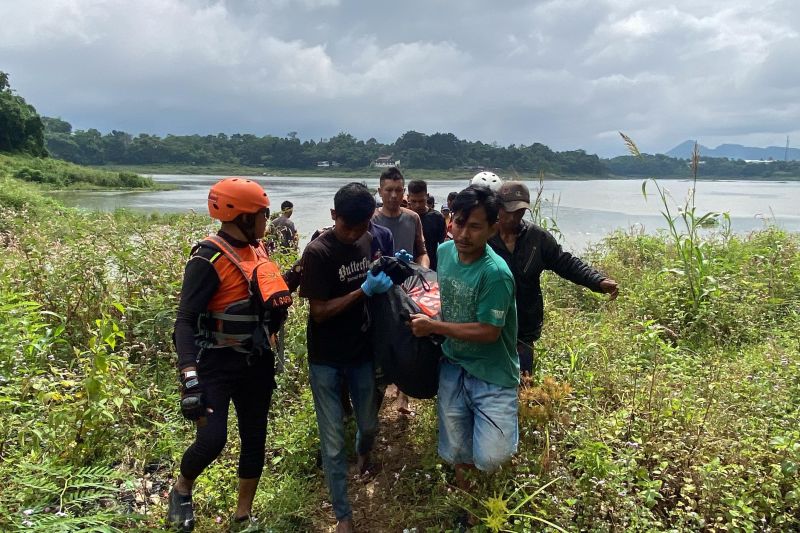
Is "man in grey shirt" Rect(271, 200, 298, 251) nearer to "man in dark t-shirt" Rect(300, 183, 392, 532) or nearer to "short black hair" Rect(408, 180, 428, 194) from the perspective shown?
"short black hair" Rect(408, 180, 428, 194)

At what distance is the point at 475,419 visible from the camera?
8.45 feet

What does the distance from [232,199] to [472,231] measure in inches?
46.0

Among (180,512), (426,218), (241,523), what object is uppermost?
(426,218)

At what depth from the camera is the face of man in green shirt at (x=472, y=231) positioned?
2.44 m

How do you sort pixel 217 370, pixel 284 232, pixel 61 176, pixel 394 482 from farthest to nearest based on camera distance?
pixel 61 176 → pixel 284 232 → pixel 394 482 → pixel 217 370

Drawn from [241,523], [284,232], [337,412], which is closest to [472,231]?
[337,412]

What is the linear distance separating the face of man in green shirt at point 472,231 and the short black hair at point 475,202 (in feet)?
0.03

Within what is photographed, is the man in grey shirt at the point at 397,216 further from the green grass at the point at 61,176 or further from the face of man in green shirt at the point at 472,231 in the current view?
the green grass at the point at 61,176

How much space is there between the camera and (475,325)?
2424 mm

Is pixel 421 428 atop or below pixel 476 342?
below

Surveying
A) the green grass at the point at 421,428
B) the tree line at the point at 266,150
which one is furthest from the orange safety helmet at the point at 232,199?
the tree line at the point at 266,150

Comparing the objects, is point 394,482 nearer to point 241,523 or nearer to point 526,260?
point 241,523

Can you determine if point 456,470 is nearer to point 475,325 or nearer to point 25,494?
point 475,325

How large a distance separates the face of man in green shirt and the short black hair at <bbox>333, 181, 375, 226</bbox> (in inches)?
17.9
